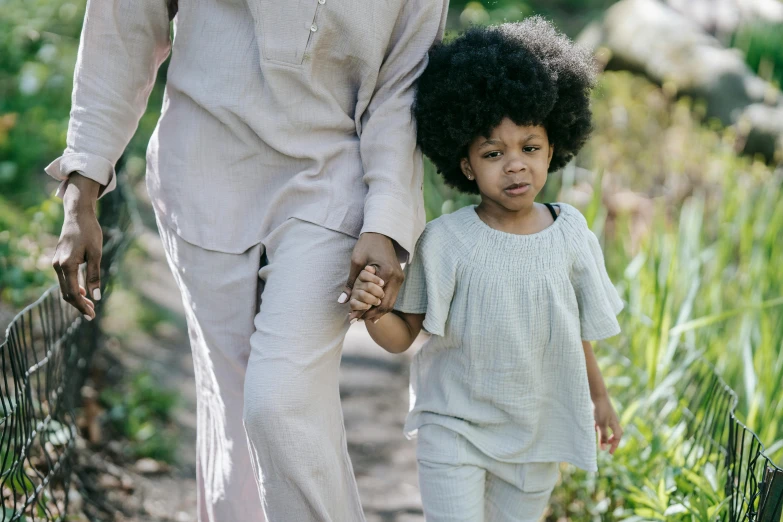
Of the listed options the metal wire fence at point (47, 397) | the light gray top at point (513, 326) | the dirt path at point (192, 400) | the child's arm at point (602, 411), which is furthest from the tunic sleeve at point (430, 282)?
the dirt path at point (192, 400)

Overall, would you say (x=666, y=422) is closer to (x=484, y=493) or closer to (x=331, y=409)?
(x=484, y=493)

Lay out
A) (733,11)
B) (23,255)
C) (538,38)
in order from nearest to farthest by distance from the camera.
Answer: (538,38) → (23,255) → (733,11)

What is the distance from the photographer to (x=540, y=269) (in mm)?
2053

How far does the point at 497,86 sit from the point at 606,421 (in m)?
0.86

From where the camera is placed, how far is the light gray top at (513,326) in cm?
205

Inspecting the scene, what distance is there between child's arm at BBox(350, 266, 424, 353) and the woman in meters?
0.04

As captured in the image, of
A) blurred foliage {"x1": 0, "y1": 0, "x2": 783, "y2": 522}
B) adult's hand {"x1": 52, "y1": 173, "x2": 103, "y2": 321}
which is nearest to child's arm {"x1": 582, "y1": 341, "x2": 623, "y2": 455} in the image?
blurred foliage {"x1": 0, "y1": 0, "x2": 783, "y2": 522}

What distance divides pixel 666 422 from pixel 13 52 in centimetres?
314

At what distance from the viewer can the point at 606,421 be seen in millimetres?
2264

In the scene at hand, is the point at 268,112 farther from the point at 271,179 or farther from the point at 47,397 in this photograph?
the point at 47,397

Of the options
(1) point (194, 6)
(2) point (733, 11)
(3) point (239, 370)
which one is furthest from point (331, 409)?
(2) point (733, 11)

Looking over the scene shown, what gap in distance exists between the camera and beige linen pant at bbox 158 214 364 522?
1.83 metres

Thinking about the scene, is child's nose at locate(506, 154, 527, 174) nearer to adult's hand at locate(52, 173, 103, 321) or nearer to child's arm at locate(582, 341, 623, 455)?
child's arm at locate(582, 341, 623, 455)

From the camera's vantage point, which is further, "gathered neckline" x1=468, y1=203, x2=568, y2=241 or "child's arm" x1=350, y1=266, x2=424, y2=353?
"gathered neckline" x1=468, y1=203, x2=568, y2=241
